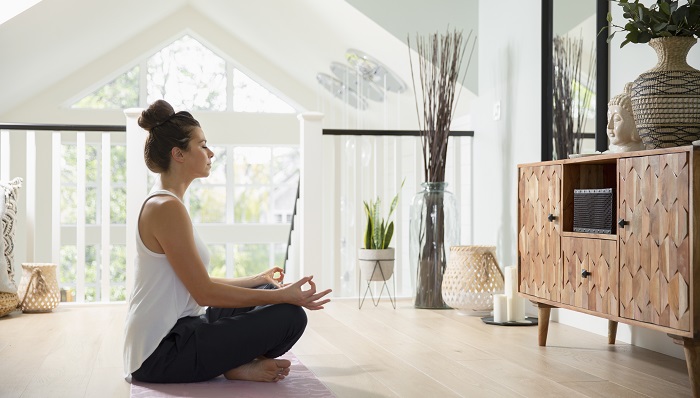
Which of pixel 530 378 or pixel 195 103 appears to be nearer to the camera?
pixel 530 378

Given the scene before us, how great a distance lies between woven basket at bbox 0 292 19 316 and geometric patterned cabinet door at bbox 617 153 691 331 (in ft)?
10.2

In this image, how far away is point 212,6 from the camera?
9.66 m

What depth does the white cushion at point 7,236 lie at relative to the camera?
4.51m

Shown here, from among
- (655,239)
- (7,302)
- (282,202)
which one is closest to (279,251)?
(282,202)

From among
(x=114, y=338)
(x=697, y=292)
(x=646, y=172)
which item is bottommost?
(x=114, y=338)

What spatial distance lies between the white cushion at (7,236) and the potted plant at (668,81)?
3252mm

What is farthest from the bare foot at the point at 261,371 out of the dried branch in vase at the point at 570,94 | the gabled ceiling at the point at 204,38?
the gabled ceiling at the point at 204,38

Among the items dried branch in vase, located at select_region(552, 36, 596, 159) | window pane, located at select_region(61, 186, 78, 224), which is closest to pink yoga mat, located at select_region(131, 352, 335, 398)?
dried branch in vase, located at select_region(552, 36, 596, 159)

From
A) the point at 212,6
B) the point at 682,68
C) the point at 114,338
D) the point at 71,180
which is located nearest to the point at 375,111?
the point at 212,6

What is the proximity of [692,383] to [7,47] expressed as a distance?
6630 millimetres

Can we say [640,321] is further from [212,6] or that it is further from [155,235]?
[212,6]

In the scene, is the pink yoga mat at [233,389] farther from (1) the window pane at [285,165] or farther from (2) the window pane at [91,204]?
(2) the window pane at [91,204]

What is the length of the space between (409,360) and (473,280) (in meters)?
1.44

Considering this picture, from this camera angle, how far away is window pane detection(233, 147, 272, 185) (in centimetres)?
1103
